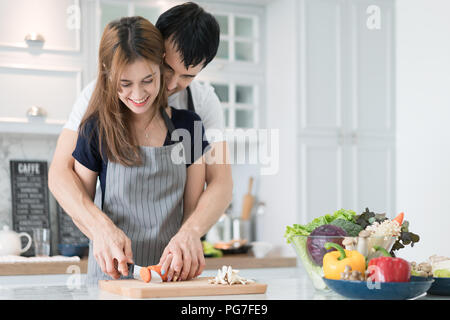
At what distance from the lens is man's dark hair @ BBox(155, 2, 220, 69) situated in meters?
1.53

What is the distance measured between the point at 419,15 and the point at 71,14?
5.37ft

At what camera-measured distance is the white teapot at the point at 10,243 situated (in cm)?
277

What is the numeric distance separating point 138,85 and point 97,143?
20 cm

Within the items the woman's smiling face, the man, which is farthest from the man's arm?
the woman's smiling face

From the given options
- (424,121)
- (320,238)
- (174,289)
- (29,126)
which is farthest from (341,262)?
(29,126)

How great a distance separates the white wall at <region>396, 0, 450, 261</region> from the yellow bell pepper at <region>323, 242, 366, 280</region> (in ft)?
3.84

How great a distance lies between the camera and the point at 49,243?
9.64 feet

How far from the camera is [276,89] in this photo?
135 inches

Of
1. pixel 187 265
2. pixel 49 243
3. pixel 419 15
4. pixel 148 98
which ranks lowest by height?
pixel 49 243

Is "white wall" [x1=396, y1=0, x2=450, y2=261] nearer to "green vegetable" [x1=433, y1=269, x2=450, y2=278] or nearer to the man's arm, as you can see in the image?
"green vegetable" [x1=433, y1=269, x2=450, y2=278]

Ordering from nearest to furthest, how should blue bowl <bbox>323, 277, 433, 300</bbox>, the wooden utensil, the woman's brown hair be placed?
blue bowl <bbox>323, 277, 433, 300</bbox>
the woman's brown hair
the wooden utensil

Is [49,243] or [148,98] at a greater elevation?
[148,98]
